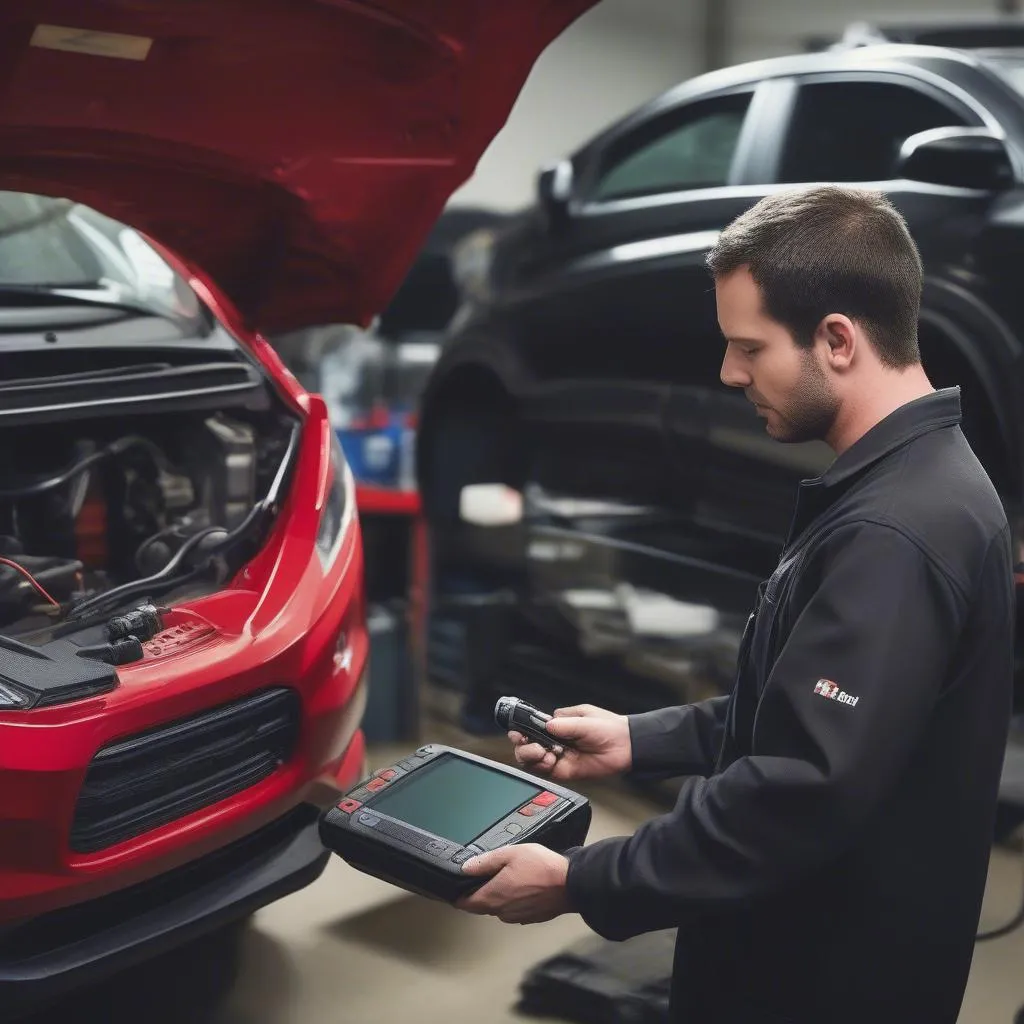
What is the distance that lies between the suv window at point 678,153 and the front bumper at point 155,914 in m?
1.79

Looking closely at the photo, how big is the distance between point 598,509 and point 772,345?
2379mm

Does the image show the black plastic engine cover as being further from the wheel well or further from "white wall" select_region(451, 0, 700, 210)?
"white wall" select_region(451, 0, 700, 210)

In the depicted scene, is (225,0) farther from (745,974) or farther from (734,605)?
(734,605)

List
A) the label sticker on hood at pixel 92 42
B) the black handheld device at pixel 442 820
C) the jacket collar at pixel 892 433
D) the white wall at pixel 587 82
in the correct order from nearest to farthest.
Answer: the jacket collar at pixel 892 433 → the black handheld device at pixel 442 820 → the label sticker on hood at pixel 92 42 → the white wall at pixel 587 82

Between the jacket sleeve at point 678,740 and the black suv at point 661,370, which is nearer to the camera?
the jacket sleeve at point 678,740

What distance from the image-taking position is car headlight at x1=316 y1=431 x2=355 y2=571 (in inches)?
81.5

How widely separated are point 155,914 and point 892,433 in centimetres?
122

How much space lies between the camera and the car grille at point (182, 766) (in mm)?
1642

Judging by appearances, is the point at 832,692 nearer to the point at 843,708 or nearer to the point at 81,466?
the point at 843,708

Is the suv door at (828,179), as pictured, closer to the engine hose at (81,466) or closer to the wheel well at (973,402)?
the wheel well at (973,402)

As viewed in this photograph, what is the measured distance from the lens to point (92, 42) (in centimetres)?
182

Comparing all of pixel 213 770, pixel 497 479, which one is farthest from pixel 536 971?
pixel 497 479

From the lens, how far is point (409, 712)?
3361 millimetres

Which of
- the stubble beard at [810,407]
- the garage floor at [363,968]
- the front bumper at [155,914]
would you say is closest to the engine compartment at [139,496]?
the front bumper at [155,914]
